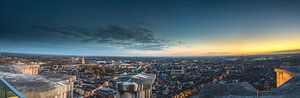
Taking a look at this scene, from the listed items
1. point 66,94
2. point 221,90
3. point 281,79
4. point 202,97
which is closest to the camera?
point 202,97

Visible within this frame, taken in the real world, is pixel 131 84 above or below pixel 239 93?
above

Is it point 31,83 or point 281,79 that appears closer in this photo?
point 31,83

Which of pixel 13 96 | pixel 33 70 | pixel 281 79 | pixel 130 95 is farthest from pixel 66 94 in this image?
pixel 281 79

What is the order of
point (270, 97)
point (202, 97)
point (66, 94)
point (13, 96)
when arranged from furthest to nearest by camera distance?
point (66, 94)
point (202, 97)
point (270, 97)
point (13, 96)

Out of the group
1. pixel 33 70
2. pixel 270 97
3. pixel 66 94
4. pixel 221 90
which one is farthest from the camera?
pixel 33 70

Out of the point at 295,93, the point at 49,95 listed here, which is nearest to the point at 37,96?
the point at 49,95

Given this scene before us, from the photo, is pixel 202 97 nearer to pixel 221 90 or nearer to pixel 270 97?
pixel 221 90

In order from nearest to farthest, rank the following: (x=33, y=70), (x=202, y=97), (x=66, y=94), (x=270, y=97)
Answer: (x=270, y=97)
(x=202, y=97)
(x=66, y=94)
(x=33, y=70)

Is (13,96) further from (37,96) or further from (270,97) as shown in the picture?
(270,97)

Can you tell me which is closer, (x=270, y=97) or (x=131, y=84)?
(x=131, y=84)
